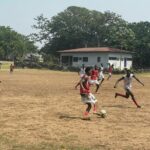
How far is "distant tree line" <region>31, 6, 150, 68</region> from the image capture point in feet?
304

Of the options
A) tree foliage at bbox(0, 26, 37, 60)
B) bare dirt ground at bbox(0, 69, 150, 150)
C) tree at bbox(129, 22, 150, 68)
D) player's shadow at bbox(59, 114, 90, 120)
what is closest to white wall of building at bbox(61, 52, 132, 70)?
tree at bbox(129, 22, 150, 68)

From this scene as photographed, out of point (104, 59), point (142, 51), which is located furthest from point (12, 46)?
point (104, 59)

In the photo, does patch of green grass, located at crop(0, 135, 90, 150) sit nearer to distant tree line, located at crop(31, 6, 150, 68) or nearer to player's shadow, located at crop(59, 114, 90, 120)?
player's shadow, located at crop(59, 114, 90, 120)

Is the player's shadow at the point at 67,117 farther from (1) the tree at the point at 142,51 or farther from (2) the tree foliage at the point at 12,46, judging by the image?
(2) the tree foliage at the point at 12,46

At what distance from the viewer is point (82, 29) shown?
311ft

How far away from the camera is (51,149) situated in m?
9.70

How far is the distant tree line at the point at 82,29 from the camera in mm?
92688

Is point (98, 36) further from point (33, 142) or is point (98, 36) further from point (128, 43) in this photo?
point (33, 142)

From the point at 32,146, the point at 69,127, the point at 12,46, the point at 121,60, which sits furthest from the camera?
the point at 12,46

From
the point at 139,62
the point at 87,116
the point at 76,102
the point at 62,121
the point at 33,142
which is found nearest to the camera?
the point at 33,142

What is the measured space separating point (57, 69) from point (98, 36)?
21.1 m

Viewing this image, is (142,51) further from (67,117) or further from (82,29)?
(67,117)

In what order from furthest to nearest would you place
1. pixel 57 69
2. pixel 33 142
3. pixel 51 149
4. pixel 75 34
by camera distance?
pixel 75 34
pixel 57 69
pixel 33 142
pixel 51 149

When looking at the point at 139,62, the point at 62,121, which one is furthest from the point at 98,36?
the point at 62,121
